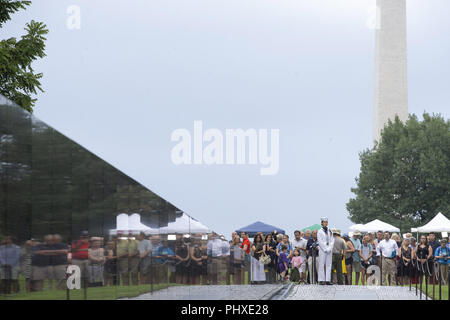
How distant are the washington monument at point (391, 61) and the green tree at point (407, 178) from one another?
7.09 m

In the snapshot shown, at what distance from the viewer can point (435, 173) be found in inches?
2282

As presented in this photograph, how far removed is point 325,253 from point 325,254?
52 mm

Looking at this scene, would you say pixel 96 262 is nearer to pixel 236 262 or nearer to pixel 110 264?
pixel 110 264

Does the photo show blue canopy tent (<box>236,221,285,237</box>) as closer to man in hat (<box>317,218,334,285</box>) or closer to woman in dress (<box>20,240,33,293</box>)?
man in hat (<box>317,218,334,285</box>)

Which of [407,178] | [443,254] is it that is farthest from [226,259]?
[407,178]

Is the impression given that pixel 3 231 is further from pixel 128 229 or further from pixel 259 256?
pixel 259 256

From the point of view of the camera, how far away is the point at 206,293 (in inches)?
540

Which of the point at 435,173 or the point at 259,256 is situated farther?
the point at 435,173

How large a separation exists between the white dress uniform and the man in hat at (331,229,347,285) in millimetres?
389

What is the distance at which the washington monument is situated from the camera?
68000 mm
